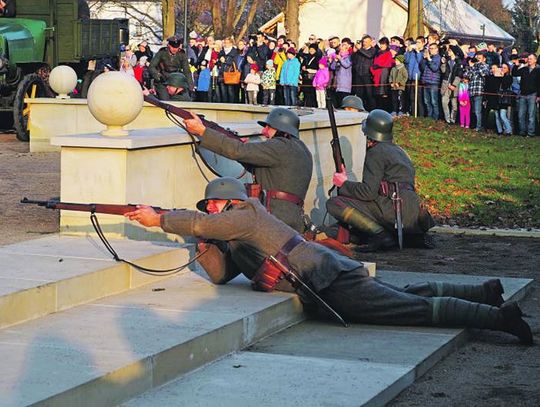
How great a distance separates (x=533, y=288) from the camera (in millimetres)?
11859

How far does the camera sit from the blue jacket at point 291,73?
3139 centimetres

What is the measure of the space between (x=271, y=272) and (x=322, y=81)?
2197 cm

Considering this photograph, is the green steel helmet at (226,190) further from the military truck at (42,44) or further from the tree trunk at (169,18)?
the tree trunk at (169,18)

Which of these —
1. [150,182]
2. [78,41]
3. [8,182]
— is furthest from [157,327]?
[78,41]

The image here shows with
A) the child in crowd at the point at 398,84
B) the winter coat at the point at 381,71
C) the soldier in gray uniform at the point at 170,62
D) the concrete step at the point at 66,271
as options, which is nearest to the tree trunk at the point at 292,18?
the child in crowd at the point at 398,84

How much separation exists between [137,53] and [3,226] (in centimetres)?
2495

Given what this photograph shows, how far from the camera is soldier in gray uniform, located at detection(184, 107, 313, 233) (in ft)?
38.7

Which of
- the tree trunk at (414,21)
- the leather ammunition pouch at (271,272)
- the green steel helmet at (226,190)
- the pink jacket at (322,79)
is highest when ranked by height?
the tree trunk at (414,21)

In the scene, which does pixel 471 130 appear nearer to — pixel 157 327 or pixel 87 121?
pixel 87 121

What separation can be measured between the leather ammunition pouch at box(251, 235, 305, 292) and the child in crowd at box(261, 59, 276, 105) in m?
22.8

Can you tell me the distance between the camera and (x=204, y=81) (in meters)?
33.6

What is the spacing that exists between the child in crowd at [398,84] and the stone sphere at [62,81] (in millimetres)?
9119

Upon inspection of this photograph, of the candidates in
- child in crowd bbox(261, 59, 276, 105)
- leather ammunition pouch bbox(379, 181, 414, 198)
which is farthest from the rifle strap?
child in crowd bbox(261, 59, 276, 105)

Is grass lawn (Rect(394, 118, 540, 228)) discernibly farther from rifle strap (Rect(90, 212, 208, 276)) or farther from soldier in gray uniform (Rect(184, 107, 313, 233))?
rifle strap (Rect(90, 212, 208, 276))
